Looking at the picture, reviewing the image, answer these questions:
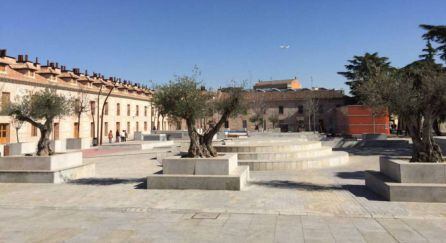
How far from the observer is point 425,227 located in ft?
19.3

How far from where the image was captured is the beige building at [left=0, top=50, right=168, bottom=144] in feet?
92.3

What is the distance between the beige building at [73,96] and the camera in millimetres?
28125

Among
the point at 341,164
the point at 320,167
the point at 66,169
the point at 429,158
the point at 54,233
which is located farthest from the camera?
the point at 341,164

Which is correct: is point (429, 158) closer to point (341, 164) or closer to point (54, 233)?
point (341, 164)

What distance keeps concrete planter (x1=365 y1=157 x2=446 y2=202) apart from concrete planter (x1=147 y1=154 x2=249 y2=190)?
3957 millimetres

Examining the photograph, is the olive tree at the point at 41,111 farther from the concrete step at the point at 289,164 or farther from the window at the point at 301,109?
the window at the point at 301,109

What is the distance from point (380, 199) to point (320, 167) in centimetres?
681

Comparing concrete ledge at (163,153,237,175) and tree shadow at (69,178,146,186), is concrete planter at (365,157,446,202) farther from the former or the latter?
tree shadow at (69,178,146,186)

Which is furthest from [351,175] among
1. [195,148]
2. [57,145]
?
[57,145]

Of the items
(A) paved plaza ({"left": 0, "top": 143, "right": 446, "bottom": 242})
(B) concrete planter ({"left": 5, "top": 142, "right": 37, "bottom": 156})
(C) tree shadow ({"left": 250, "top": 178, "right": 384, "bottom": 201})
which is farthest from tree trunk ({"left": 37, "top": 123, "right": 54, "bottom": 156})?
(B) concrete planter ({"left": 5, "top": 142, "right": 37, "bottom": 156})

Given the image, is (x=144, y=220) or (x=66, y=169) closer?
A: (x=144, y=220)

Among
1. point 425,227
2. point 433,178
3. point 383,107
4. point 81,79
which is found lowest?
point 425,227

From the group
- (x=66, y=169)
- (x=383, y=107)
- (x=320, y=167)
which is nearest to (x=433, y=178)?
(x=383, y=107)

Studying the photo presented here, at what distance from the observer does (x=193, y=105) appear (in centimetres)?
1062
